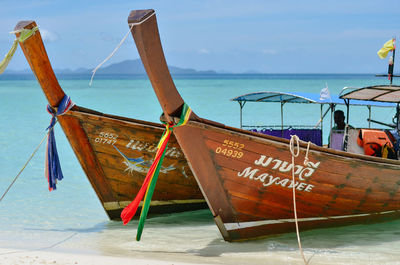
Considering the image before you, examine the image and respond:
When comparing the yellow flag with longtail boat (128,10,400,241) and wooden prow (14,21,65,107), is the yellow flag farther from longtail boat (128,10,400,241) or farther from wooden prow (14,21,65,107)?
wooden prow (14,21,65,107)

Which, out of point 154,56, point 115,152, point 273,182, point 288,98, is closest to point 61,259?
point 115,152

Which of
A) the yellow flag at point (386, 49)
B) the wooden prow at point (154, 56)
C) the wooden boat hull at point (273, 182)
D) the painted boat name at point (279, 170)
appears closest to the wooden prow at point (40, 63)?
the wooden prow at point (154, 56)

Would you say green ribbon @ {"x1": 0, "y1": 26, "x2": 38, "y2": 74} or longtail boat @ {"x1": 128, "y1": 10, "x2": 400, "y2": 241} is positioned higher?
green ribbon @ {"x1": 0, "y1": 26, "x2": 38, "y2": 74}

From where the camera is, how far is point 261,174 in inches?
214

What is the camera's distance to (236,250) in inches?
222

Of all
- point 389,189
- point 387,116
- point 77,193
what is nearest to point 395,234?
point 389,189

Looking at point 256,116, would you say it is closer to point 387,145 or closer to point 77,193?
point 77,193

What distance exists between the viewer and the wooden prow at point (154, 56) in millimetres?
4707

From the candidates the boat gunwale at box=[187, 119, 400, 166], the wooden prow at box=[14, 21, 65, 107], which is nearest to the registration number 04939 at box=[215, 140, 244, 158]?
the boat gunwale at box=[187, 119, 400, 166]

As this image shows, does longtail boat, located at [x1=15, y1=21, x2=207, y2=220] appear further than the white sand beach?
Yes

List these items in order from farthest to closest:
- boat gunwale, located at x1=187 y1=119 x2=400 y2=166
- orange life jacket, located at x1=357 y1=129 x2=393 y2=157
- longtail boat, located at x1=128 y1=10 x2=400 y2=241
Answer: orange life jacket, located at x1=357 y1=129 x2=393 y2=157
boat gunwale, located at x1=187 y1=119 x2=400 y2=166
longtail boat, located at x1=128 y1=10 x2=400 y2=241

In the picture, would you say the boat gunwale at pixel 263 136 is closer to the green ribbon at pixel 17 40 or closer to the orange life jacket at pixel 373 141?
the orange life jacket at pixel 373 141

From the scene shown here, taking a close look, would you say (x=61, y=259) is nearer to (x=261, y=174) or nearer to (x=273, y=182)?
(x=261, y=174)

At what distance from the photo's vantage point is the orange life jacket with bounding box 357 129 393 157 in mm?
6727
